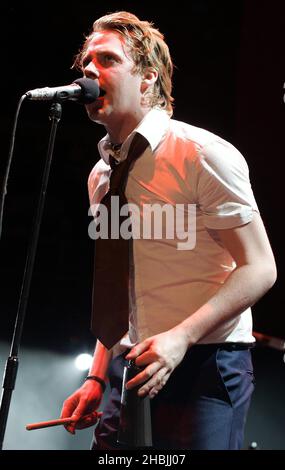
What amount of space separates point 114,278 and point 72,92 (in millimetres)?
517

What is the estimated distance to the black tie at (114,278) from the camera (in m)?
1.63

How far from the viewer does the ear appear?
1.87 meters

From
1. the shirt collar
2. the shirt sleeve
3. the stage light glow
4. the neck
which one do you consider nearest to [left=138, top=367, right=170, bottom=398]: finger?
the shirt sleeve

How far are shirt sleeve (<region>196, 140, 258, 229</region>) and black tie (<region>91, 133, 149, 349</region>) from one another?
0.74 ft

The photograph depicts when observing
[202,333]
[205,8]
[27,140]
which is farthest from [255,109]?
[202,333]

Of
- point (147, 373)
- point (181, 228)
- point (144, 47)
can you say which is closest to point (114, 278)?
point (181, 228)

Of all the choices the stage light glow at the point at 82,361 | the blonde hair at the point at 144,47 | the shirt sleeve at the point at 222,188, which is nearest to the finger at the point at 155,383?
the shirt sleeve at the point at 222,188

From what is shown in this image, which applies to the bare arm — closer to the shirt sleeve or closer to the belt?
the shirt sleeve

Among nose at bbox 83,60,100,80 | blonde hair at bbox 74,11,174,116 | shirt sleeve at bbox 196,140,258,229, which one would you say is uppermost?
blonde hair at bbox 74,11,174,116

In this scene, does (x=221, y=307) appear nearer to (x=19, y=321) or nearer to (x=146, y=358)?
(x=146, y=358)

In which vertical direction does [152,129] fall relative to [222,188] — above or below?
above

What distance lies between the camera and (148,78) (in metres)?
1.89

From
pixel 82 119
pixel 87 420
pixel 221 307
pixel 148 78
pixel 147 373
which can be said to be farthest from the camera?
pixel 82 119
